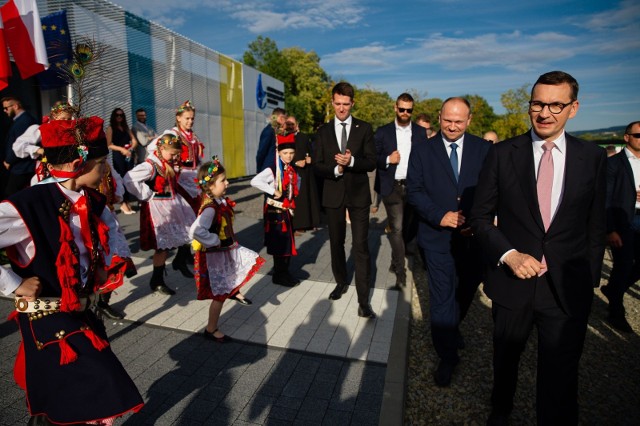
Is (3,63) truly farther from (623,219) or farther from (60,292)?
(623,219)

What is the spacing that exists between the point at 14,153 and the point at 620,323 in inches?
354

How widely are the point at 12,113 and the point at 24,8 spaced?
6.45 ft

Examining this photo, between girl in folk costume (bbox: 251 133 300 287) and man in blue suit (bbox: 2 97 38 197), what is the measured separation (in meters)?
4.03

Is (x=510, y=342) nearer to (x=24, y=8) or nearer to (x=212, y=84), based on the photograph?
(x=24, y=8)

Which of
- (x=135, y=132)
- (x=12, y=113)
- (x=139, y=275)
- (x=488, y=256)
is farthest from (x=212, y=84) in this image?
(x=488, y=256)

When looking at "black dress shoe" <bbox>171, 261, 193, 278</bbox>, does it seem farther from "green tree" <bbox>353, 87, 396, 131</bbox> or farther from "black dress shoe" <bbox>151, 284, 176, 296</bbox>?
"green tree" <bbox>353, 87, 396, 131</bbox>

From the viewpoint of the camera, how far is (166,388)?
10.9ft

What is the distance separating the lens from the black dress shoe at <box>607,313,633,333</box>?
4715 millimetres

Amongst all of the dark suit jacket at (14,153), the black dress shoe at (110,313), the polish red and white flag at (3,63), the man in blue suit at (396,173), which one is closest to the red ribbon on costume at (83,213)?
the black dress shoe at (110,313)

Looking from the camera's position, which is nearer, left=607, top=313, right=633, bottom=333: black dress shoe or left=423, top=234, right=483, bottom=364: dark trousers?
left=423, top=234, right=483, bottom=364: dark trousers

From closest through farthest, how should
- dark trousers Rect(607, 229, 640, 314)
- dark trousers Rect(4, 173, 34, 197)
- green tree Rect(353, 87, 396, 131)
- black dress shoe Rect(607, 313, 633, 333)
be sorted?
black dress shoe Rect(607, 313, 633, 333) < dark trousers Rect(607, 229, 640, 314) < dark trousers Rect(4, 173, 34, 197) < green tree Rect(353, 87, 396, 131)

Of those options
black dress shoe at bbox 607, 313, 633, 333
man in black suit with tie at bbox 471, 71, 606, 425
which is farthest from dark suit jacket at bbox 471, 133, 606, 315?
black dress shoe at bbox 607, 313, 633, 333

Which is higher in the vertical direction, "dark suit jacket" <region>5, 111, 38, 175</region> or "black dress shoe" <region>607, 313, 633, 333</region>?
"dark suit jacket" <region>5, 111, 38, 175</region>

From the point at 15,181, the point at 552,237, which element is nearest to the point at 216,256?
the point at 552,237
